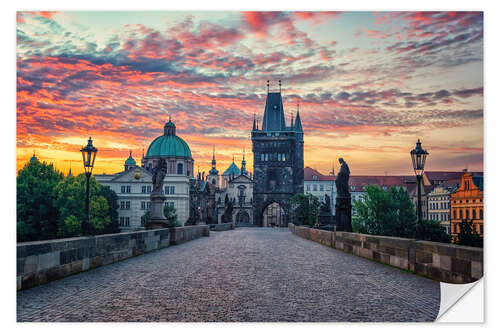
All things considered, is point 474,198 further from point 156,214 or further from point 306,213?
point 306,213

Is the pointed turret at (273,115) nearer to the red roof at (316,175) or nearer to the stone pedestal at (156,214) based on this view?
the red roof at (316,175)

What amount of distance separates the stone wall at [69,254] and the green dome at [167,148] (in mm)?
102674

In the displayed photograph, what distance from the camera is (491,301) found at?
30.9 feet

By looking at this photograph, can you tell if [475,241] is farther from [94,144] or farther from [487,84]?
[94,144]

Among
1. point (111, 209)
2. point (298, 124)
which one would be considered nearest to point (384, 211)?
point (111, 209)

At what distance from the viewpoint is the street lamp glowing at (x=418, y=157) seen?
552 inches

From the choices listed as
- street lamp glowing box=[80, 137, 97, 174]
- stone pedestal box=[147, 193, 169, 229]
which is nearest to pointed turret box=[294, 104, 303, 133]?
stone pedestal box=[147, 193, 169, 229]

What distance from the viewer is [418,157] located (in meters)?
14.3

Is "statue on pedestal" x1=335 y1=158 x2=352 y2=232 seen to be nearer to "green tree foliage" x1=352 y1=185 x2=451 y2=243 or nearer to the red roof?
"green tree foliage" x1=352 y1=185 x2=451 y2=243

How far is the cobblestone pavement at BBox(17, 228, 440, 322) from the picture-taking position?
26.0 ft
